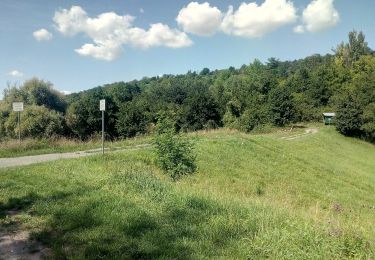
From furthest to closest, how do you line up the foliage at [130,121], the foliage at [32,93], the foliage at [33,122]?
the foliage at [130,121], the foliage at [32,93], the foliage at [33,122]

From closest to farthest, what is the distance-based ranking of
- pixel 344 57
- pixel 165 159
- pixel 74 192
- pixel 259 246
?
1. pixel 259 246
2. pixel 74 192
3. pixel 165 159
4. pixel 344 57

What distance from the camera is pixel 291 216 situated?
7.88m

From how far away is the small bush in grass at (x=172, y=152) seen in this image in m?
13.6

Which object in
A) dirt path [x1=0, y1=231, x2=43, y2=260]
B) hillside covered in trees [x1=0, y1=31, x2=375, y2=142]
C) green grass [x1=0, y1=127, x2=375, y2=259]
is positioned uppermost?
hillside covered in trees [x1=0, y1=31, x2=375, y2=142]

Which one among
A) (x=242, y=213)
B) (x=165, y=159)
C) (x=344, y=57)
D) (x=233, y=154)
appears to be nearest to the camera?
(x=242, y=213)

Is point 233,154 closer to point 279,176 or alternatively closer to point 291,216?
point 279,176

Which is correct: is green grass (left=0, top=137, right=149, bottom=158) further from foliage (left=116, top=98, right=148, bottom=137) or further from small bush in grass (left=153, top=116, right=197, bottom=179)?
foliage (left=116, top=98, right=148, bottom=137)

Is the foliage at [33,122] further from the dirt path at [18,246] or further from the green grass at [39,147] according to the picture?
the dirt path at [18,246]

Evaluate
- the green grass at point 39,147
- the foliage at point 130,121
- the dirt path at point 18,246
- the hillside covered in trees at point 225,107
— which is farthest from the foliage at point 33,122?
the dirt path at point 18,246

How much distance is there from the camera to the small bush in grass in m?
13.6

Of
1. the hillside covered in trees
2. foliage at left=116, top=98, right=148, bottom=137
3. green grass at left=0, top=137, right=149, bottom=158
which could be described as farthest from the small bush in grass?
foliage at left=116, top=98, right=148, bottom=137

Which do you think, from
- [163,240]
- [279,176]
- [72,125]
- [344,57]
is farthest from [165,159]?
[344,57]

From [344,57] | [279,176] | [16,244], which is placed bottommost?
[279,176]

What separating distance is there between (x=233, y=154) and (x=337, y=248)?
693 inches
